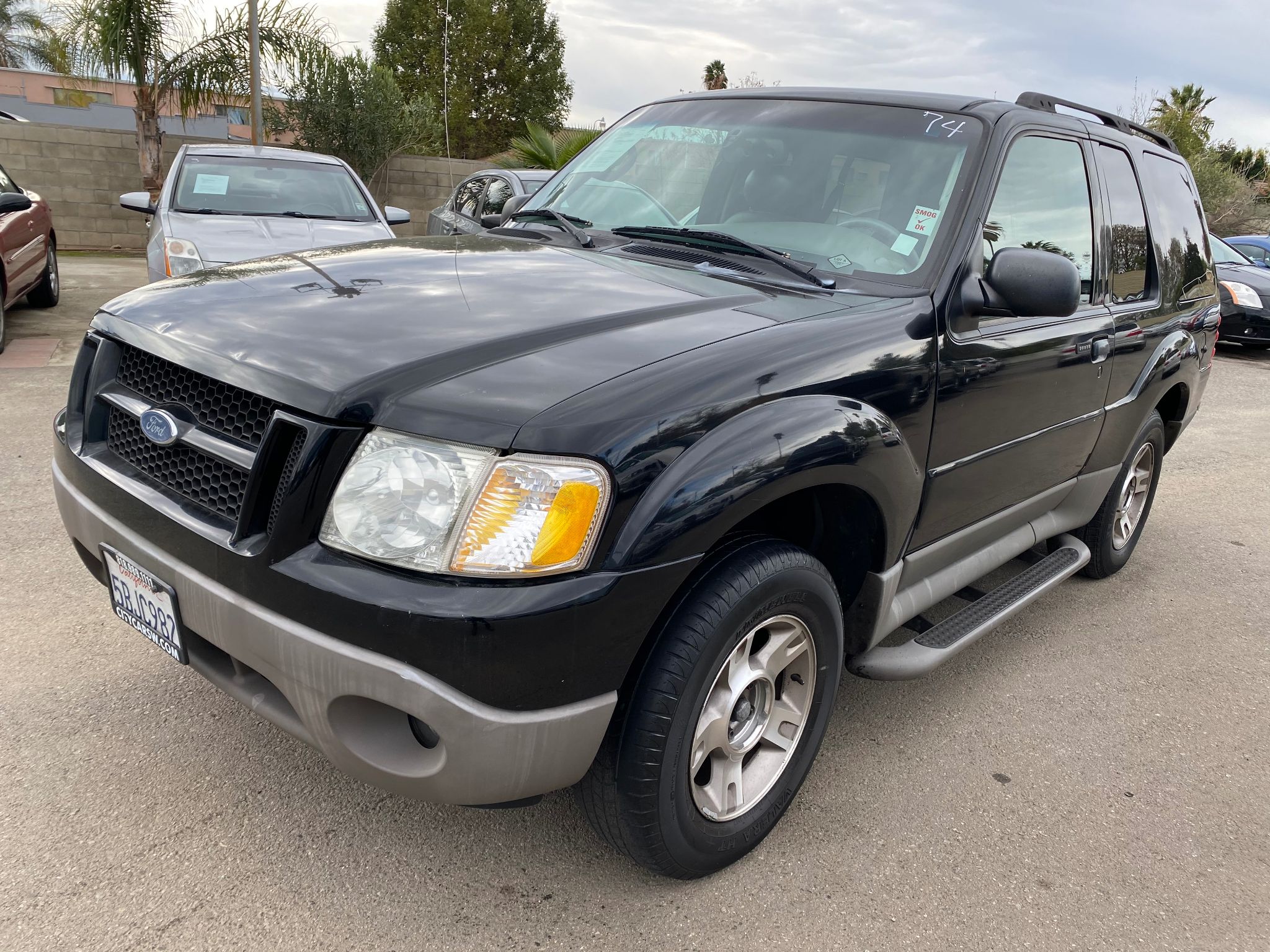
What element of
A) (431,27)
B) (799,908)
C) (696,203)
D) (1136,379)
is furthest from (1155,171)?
(431,27)

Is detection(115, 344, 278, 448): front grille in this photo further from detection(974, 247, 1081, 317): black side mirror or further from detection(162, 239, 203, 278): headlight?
detection(162, 239, 203, 278): headlight

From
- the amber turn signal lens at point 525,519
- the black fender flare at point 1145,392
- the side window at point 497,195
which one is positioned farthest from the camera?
the side window at point 497,195

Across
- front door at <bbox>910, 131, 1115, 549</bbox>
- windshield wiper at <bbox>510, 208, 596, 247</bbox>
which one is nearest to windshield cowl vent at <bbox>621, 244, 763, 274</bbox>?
windshield wiper at <bbox>510, 208, 596, 247</bbox>

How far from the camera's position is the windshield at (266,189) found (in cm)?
725

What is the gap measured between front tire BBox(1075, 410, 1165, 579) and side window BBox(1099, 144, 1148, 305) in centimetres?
71

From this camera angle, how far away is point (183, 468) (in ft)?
7.02

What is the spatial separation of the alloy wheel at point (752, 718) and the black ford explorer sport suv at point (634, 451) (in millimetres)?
10

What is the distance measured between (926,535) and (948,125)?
1.23 meters

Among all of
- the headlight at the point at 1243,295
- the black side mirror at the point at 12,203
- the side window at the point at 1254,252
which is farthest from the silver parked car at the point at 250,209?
the side window at the point at 1254,252

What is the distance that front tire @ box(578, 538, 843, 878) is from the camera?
2.00 m

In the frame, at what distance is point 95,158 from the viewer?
15359 millimetres

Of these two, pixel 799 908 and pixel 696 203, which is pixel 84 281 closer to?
pixel 696 203

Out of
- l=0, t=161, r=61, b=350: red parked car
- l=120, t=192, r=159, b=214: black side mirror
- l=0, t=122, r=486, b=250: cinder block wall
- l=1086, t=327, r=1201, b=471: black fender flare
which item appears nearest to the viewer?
l=1086, t=327, r=1201, b=471: black fender flare

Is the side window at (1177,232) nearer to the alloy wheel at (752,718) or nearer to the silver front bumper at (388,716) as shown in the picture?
the alloy wheel at (752,718)
